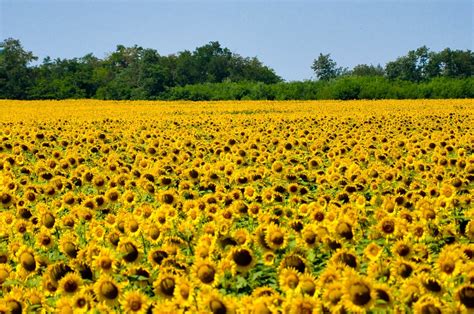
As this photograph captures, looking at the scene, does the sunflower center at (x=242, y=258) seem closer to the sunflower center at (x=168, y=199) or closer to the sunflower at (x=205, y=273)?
the sunflower at (x=205, y=273)

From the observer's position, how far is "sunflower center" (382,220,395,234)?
17.0 feet

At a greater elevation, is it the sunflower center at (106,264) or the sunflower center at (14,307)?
the sunflower center at (106,264)

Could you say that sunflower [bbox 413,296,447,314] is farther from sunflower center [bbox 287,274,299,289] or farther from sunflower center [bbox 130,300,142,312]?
sunflower center [bbox 130,300,142,312]

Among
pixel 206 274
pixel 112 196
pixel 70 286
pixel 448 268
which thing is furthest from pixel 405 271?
pixel 112 196

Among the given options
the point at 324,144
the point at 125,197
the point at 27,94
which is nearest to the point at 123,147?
the point at 324,144

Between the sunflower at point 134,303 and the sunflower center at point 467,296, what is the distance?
5.73 feet

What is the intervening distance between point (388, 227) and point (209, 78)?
4484 inches

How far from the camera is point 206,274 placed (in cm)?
421

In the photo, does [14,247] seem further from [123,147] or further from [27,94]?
[27,94]

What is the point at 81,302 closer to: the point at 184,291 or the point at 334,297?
the point at 184,291

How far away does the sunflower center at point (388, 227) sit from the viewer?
204 inches

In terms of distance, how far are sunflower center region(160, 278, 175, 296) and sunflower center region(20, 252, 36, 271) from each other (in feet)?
4.43

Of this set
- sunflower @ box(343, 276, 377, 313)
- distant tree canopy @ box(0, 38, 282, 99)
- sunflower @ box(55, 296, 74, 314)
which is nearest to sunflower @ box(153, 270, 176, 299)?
sunflower @ box(55, 296, 74, 314)

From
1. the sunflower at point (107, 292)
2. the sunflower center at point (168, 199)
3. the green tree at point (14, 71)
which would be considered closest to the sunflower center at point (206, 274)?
the sunflower at point (107, 292)
